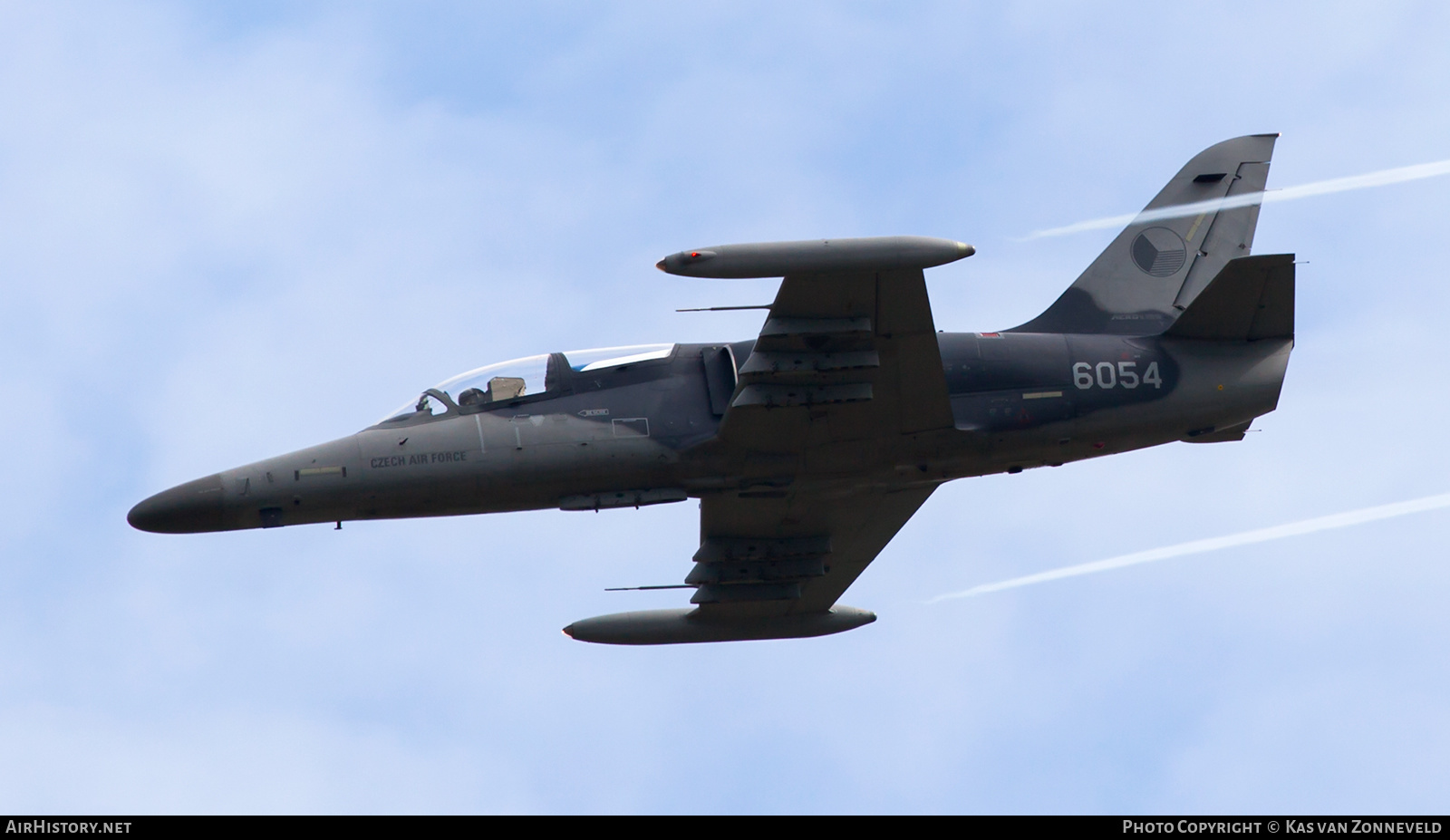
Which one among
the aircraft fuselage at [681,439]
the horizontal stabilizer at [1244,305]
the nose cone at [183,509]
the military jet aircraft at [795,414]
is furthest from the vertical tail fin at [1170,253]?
the nose cone at [183,509]

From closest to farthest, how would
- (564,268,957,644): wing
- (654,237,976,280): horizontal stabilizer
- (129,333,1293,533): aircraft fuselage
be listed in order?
(654,237,976,280): horizontal stabilizer, (564,268,957,644): wing, (129,333,1293,533): aircraft fuselage

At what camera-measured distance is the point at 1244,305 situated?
2503 centimetres

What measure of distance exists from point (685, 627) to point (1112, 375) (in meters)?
8.26

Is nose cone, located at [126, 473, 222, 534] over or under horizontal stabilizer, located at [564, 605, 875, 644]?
over

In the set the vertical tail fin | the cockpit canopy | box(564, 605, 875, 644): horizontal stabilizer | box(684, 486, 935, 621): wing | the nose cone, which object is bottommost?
box(564, 605, 875, 644): horizontal stabilizer

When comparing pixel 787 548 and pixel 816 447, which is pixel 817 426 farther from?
pixel 787 548

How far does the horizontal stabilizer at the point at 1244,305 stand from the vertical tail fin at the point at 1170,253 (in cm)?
161

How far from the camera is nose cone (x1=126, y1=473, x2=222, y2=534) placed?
24.0 m

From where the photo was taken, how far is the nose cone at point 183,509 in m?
24.0

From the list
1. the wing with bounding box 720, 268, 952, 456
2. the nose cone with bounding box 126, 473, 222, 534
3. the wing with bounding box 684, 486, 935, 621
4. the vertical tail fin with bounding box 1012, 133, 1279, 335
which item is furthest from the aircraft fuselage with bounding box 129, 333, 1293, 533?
the wing with bounding box 684, 486, 935, 621

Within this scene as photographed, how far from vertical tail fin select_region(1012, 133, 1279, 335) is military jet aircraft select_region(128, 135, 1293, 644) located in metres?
1.46

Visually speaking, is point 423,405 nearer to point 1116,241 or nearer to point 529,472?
point 529,472

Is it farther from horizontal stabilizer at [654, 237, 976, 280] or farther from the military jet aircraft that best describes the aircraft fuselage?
horizontal stabilizer at [654, 237, 976, 280]
